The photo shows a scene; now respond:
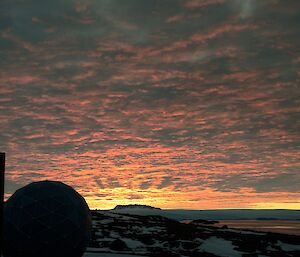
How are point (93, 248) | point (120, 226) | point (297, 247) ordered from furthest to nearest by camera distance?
1. point (120, 226)
2. point (297, 247)
3. point (93, 248)

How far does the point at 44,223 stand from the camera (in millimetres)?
21609

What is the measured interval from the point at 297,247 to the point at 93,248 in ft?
78.2

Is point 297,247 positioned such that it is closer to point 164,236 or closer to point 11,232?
point 164,236

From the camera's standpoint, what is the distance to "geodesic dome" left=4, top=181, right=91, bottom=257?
21516 millimetres

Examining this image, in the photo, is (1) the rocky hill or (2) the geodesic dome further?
(1) the rocky hill

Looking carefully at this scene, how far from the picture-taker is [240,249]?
39.6m

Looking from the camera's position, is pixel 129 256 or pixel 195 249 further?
pixel 195 249

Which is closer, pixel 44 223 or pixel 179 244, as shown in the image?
pixel 44 223

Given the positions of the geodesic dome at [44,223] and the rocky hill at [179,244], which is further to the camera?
the rocky hill at [179,244]

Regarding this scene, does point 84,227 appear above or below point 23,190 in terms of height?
below

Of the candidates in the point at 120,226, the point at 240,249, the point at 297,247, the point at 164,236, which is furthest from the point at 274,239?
the point at 120,226

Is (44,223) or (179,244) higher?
(44,223)

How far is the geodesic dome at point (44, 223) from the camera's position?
70.6 ft

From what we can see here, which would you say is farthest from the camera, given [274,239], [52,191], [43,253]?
[274,239]
